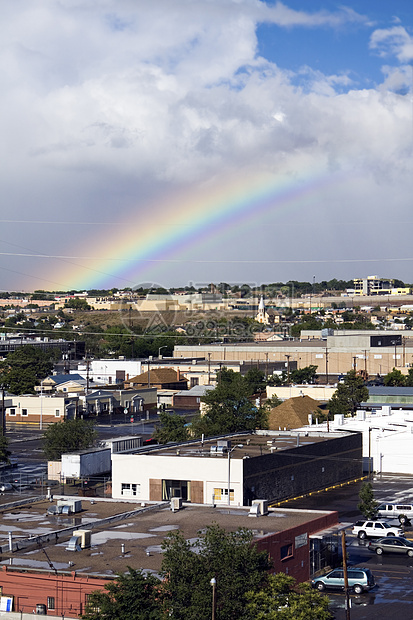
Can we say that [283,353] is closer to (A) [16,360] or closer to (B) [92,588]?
(A) [16,360]

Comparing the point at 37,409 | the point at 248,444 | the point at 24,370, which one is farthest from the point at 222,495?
the point at 24,370

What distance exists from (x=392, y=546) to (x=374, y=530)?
138 centimetres

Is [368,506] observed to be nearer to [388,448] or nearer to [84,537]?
[388,448]

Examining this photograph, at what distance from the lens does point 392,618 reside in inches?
544

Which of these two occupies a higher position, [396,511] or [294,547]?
[294,547]

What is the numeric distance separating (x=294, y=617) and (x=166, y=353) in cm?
6811

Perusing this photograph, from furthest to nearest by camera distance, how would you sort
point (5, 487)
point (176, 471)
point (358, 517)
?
point (5, 487) < point (358, 517) < point (176, 471)

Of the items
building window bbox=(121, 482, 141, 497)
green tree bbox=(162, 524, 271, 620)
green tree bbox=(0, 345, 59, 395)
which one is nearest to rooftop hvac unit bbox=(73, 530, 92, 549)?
green tree bbox=(162, 524, 271, 620)

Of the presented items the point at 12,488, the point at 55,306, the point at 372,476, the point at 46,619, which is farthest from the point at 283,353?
the point at 55,306

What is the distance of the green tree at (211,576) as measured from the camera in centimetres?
1085

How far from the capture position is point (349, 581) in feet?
50.7

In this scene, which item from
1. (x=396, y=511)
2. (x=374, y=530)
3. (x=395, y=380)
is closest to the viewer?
(x=374, y=530)

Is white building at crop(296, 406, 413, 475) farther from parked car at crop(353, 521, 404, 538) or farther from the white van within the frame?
parked car at crop(353, 521, 404, 538)

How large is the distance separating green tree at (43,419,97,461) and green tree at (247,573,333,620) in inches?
702
